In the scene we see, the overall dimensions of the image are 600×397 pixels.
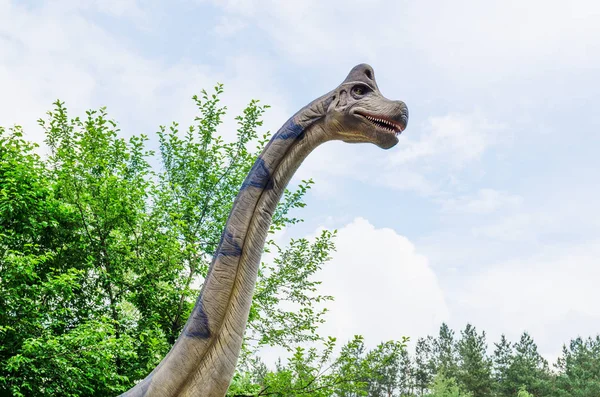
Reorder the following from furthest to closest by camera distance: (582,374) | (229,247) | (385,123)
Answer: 1. (582,374)
2. (385,123)
3. (229,247)

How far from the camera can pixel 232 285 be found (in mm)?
2520

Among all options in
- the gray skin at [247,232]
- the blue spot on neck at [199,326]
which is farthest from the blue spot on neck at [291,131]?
the blue spot on neck at [199,326]

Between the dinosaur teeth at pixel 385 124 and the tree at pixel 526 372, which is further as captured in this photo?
the tree at pixel 526 372

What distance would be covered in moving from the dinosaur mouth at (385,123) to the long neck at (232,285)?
0.88ft

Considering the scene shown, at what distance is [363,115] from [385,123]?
5.0 inches

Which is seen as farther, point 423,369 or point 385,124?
point 423,369

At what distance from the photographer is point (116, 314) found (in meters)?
7.86

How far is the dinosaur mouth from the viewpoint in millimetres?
2656

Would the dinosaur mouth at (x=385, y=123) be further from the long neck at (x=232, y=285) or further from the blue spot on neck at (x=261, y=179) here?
the blue spot on neck at (x=261, y=179)

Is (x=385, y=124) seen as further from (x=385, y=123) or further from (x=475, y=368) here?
(x=475, y=368)

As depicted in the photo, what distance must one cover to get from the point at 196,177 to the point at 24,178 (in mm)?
2973

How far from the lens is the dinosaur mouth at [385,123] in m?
2.66

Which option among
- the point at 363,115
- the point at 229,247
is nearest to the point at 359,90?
the point at 363,115

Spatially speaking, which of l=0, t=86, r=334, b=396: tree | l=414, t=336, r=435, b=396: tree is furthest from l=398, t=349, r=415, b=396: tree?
l=0, t=86, r=334, b=396: tree
